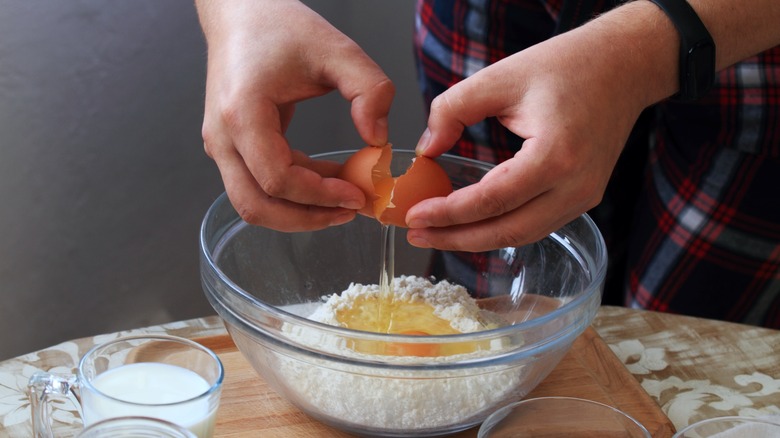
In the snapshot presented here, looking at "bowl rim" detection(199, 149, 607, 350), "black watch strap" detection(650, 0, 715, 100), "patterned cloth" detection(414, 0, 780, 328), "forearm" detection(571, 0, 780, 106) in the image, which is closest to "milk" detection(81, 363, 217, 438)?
"bowl rim" detection(199, 149, 607, 350)

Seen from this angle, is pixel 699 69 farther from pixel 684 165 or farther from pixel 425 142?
pixel 684 165

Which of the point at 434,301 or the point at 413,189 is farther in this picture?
the point at 434,301

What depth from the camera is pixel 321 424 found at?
103cm

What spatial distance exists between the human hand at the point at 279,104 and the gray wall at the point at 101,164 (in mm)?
1023

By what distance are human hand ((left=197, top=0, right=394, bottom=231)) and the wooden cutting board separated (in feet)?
0.70

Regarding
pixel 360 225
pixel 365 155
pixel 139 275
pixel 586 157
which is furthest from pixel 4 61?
pixel 586 157

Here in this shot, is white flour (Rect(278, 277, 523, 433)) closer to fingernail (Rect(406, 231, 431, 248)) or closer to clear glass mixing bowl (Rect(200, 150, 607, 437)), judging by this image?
clear glass mixing bowl (Rect(200, 150, 607, 437))

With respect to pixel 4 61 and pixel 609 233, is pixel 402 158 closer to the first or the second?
pixel 609 233

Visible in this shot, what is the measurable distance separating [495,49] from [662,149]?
1.18ft

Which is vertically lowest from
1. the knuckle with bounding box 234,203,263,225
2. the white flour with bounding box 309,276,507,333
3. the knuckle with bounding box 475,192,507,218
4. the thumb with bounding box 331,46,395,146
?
the white flour with bounding box 309,276,507,333

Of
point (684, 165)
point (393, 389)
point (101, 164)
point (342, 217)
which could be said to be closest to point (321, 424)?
point (393, 389)

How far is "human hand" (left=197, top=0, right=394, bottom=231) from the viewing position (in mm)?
958

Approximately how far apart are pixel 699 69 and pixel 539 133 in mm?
277

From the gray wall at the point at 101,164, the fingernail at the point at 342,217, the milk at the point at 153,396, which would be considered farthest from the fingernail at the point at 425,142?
the gray wall at the point at 101,164
